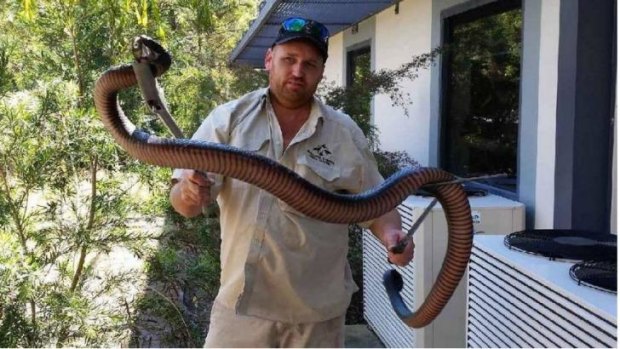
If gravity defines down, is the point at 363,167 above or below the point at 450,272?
above

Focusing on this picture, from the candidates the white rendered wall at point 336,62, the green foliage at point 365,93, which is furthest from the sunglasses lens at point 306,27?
the white rendered wall at point 336,62

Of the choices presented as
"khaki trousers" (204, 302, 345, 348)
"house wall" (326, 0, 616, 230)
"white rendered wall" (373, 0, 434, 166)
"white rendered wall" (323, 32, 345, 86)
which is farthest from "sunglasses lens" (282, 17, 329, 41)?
"white rendered wall" (323, 32, 345, 86)

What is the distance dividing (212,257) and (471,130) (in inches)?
96.4

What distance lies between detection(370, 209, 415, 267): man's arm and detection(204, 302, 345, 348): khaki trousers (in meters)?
0.33

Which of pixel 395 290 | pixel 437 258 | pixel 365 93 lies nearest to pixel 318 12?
pixel 365 93

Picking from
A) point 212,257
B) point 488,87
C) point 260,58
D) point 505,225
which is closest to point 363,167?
point 505,225

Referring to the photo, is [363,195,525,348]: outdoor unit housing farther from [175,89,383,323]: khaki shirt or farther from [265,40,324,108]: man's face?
[265,40,324,108]: man's face

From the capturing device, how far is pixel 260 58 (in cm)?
1432

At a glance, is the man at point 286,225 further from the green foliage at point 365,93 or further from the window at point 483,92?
the green foliage at point 365,93

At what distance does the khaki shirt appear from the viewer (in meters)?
2.08

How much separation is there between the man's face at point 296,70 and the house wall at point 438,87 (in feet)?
6.79

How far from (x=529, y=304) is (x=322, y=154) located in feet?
2.77

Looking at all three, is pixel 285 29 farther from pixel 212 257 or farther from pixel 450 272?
pixel 212 257

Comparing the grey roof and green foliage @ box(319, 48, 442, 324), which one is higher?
the grey roof
